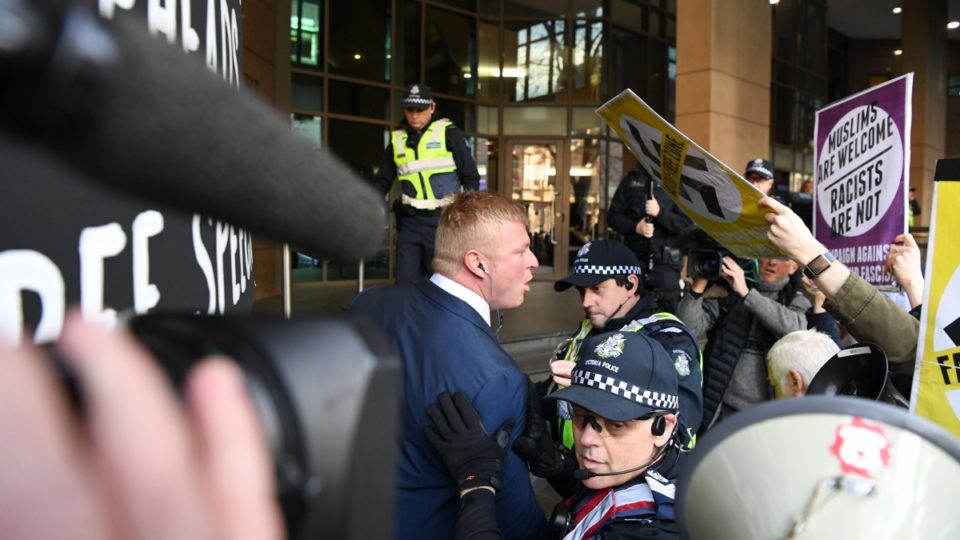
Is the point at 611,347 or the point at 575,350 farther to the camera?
the point at 575,350

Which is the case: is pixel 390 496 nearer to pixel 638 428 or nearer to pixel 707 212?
pixel 638 428

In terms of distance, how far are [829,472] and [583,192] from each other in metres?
12.4

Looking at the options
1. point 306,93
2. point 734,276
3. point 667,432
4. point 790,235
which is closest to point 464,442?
point 667,432

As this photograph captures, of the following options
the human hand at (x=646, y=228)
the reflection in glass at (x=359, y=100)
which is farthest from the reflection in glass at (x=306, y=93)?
the human hand at (x=646, y=228)

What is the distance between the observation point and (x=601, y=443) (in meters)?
1.76

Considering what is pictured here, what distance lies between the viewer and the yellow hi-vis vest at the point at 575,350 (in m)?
2.35

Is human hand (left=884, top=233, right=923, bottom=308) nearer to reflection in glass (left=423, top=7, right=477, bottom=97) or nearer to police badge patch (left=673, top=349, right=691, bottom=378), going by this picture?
police badge patch (left=673, top=349, right=691, bottom=378)

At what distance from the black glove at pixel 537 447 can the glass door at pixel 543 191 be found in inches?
417

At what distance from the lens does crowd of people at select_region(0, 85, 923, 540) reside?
0.28 meters

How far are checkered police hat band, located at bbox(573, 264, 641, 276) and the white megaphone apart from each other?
2.41 meters

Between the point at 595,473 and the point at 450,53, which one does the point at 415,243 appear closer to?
the point at 595,473

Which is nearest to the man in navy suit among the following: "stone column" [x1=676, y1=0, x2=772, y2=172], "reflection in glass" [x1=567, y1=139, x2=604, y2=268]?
"stone column" [x1=676, y1=0, x2=772, y2=172]

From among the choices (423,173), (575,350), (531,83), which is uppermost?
(531,83)

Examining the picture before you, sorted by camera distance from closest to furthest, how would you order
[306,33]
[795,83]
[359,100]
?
[306,33] < [359,100] < [795,83]
